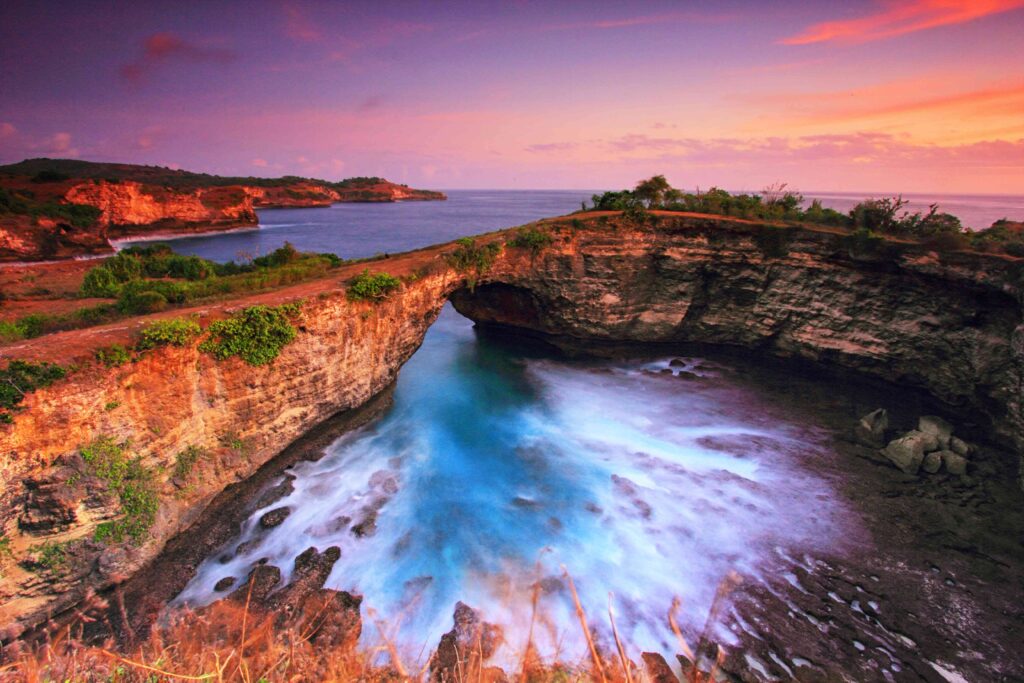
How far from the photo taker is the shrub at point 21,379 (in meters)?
9.27

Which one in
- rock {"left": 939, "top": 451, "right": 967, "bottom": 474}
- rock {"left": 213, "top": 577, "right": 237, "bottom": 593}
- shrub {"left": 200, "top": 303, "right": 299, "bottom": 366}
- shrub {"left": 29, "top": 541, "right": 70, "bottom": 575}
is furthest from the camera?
rock {"left": 939, "top": 451, "right": 967, "bottom": 474}

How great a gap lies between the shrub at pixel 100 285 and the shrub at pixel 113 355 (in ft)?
27.8

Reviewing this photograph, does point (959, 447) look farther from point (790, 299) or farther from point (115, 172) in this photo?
point (115, 172)

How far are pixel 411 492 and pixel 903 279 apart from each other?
72.5 ft

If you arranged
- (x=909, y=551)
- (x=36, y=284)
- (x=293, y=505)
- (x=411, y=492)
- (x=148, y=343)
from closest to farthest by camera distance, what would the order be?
(x=148, y=343), (x=909, y=551), (x=293, y=505), (x=411, y=492), (x=36, y=284)

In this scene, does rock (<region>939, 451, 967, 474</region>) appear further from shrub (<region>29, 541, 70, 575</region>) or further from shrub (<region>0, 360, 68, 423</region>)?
shrub (<region>0, 360, 68, 423</region>)

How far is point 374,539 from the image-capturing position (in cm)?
1278

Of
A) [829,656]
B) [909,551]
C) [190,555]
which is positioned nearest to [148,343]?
[190,555]

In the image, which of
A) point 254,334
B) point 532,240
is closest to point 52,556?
point 254,334

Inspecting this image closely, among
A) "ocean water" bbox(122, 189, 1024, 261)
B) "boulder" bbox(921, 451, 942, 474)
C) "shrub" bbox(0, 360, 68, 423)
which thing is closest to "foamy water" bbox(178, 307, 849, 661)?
"boulder" bbox(921, 451, 942, 474)

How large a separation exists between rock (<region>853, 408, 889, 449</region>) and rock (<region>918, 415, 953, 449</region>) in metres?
1.12

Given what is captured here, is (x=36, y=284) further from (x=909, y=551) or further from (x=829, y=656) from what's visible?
(x=909, y=551)

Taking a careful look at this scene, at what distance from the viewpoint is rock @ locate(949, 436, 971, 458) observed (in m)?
15.8

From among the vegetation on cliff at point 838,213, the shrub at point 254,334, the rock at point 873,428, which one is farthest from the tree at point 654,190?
the shrub at point 254,334
